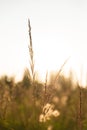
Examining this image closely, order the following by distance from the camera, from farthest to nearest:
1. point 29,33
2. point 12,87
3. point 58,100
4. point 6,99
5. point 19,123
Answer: point 58,100
point 12,87
point 19,123
point 6,99
point 29,33

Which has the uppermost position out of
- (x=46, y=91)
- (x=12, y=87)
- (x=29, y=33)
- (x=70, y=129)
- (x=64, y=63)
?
(x=29, y=33)

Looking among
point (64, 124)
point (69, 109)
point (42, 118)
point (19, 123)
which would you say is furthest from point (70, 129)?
point (42, 118)

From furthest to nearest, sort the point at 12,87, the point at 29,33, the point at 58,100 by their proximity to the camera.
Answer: the point at 58,100
the point at 12,87
the point at 29,33

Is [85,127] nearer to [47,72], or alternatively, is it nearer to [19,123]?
[19,123]

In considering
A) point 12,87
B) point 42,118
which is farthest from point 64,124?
point 42,118

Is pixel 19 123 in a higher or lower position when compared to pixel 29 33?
lower

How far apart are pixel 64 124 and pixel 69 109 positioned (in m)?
1.18

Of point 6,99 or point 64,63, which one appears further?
point 6,99

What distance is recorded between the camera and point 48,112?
8.59ft

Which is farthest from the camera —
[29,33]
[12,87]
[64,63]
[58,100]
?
[58,100]

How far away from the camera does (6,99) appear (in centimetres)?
341

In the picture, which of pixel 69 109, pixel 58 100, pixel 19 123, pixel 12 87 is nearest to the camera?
pixel 19 123

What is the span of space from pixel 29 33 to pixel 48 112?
60 centimetres

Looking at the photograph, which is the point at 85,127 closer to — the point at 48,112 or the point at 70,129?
the point at 70,129
